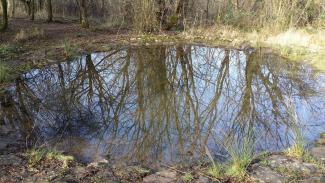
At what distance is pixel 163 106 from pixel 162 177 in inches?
82.9

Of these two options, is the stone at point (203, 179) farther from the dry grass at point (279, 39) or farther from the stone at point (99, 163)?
the dry grass at point (279, 39)

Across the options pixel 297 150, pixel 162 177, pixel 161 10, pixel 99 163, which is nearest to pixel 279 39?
pixel 161 10

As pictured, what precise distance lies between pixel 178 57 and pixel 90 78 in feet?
8.24

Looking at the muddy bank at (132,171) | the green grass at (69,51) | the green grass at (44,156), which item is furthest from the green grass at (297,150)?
the green grass at (69,51)

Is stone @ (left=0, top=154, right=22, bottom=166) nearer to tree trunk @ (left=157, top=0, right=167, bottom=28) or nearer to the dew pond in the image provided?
the dew pond

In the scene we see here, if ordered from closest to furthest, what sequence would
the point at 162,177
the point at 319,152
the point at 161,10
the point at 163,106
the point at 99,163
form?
the point at 162,177, the point at 99,163, the point at 319,152, the point at 163,106, the point at 161,10

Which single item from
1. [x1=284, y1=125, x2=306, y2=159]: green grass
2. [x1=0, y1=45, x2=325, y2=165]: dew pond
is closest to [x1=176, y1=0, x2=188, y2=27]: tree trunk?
[x1=0, y1=45, x2=325, y2=165]: dew pond

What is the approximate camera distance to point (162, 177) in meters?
3.81

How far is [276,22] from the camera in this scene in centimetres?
1053

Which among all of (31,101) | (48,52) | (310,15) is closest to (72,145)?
(31,101)

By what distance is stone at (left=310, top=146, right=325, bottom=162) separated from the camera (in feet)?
13.9

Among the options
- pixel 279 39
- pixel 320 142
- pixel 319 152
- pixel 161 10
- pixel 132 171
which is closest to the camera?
pixel 132 171

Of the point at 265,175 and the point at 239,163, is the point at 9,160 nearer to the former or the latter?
the point at 239,163

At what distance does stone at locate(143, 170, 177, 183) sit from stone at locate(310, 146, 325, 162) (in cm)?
166
